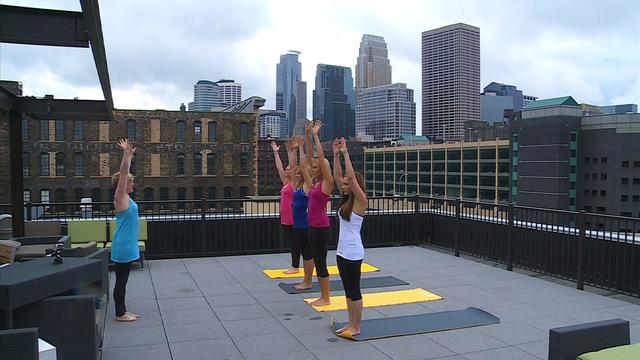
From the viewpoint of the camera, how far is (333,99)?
139 m

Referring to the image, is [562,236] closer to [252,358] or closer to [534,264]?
[534,264]

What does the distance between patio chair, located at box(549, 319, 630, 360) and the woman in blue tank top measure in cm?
450

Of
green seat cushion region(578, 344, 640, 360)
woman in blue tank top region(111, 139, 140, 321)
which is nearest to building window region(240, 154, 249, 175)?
woman in blue tank top region(111, 139, 140, 321)

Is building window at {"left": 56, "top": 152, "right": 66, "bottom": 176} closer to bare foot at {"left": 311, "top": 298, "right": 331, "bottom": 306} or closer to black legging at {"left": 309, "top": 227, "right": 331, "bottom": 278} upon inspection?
bare foot at {"left": 311, "top": 298, "right": 331, "bottom": 306}

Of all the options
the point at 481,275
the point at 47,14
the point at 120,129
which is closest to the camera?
the point at 47,14

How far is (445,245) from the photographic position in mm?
11648

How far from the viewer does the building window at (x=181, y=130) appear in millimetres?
63656

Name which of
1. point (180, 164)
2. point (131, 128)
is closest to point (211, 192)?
point (180, 164)

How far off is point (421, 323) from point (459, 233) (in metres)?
5.23

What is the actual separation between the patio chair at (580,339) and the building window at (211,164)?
207 feet

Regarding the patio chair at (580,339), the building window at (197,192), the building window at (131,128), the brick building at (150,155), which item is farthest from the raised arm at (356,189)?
the building window at (197,192)

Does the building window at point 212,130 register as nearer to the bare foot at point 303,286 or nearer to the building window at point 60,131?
the building window at point 60,131

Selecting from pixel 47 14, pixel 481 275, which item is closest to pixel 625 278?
pixel 481 275

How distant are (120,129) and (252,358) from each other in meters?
60.3
